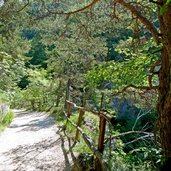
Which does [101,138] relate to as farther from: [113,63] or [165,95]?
[113,63]

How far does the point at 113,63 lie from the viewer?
6.03 m

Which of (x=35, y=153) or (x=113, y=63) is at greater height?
(x=113, y=63)

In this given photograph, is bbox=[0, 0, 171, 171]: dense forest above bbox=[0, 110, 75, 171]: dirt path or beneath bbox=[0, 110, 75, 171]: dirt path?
above

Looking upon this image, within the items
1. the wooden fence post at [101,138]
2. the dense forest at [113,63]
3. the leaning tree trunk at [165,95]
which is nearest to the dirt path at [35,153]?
the dense forest at [113,63]

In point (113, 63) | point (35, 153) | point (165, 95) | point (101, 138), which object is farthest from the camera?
point (35, 153)

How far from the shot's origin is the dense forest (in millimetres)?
4586

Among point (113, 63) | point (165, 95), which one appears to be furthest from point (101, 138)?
point (113, 63)

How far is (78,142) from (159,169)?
9.79 feet

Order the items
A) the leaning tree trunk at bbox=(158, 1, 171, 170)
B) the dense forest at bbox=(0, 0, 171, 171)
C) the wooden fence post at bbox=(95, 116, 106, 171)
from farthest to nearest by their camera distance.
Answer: the wooden fence post at bbox=(95, 116, 106, 171)
the dense forest at bbox=(0, 0, 171, 171)
the leaning tree trunk at bbox=(158, 1, 171, 170)

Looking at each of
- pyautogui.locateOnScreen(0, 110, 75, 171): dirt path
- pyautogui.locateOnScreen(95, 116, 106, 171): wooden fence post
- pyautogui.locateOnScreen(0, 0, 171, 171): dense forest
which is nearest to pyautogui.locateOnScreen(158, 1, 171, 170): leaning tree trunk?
pyautogui.locateOnScreen(0, 0, 171, 171): dense forest

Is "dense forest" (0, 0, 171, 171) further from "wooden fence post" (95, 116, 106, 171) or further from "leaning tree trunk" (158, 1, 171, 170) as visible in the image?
"wooden fence post" (95, 116, 106, 171)

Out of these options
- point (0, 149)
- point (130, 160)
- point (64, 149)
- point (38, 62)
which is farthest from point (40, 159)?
point (38, 62)

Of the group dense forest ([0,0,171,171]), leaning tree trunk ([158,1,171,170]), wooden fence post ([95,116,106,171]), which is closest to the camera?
leaning tree trunk ([158,1,171,170])

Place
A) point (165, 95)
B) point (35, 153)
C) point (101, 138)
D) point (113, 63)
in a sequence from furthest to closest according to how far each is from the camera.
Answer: point (35, 153)
point (113, 63)
point (101, 138)
point (165, 95)
